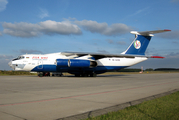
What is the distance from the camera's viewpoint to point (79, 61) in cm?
2222

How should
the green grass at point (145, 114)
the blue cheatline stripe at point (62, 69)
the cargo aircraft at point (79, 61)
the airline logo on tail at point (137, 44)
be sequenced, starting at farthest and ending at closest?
the airline logo on tail at point (137, 44) < the blue cheatline stripe at point (62, 69) < the cargo aircraft at point (79, 61) < the green grass at point (145, 114)

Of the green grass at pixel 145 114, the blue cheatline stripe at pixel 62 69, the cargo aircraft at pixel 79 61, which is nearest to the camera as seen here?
the green grass at pixel 145 114

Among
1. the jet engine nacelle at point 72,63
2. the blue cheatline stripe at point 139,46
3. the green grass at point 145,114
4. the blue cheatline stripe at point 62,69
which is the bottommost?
the green grass at point 145,114

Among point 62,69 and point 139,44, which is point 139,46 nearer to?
point 139,44

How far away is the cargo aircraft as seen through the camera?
21484mm

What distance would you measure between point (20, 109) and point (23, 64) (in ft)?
57.6

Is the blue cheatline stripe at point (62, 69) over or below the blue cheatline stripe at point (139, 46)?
below

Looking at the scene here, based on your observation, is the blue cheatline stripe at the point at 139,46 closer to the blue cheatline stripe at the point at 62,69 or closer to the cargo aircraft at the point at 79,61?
the cargo aircraft at the point at 79,61

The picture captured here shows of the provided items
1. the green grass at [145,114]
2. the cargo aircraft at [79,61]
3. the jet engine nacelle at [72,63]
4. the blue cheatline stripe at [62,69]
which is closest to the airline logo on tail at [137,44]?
the cargo aircraft at [79,61]

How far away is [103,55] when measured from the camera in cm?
2375

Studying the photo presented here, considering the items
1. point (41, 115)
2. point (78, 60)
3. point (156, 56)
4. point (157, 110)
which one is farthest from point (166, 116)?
point (156, 56)

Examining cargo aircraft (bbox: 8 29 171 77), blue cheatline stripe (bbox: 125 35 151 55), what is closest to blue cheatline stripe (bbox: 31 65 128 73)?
cargo aircraft (bbox: 8 29 171 77)

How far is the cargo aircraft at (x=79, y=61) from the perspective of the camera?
21.5 m

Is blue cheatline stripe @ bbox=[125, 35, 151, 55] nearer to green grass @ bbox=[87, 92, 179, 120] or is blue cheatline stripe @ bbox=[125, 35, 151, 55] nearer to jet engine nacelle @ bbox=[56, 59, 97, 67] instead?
jet engine nacelle @ bbox=[56, 59, 97, 67]
